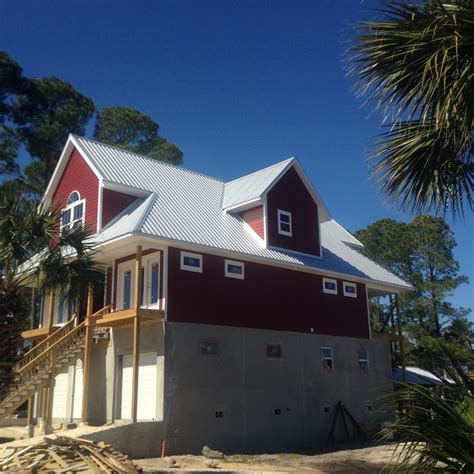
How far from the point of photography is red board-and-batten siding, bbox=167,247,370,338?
20.8 m

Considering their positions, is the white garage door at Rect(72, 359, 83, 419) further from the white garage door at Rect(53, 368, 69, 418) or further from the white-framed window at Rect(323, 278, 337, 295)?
the white-framed window at Rect(323, 278, 337, 295)

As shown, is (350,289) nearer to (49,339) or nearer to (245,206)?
(245,206)

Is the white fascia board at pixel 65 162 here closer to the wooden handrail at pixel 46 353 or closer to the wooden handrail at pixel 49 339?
the wooden handrail at pixel 49 339

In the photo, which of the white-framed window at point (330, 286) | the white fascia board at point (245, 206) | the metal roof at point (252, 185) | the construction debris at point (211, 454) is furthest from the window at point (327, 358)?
the construction debris at point (211, 454)

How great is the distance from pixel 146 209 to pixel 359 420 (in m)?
13.7

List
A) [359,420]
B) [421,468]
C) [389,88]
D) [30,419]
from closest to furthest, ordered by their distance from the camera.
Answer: [421,468], [389,88], [30,419], [359,420]

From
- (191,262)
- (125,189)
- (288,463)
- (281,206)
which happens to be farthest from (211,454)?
(281,206)

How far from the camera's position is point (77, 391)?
23.7m

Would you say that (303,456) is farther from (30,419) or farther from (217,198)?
(217,198)

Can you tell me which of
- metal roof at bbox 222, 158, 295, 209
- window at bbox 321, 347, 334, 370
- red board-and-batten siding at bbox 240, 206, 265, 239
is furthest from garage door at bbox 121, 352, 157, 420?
window at bbox 321, 347, 334, 370

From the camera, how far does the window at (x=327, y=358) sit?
25.2m

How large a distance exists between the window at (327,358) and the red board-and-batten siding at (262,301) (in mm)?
801

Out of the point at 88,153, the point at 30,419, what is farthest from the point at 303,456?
the point at 88,153

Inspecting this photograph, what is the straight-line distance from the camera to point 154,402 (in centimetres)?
1970
